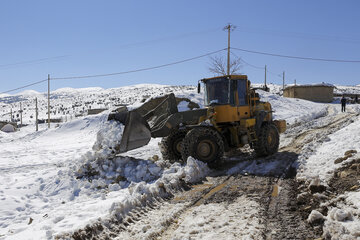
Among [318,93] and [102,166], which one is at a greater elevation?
[318,93]

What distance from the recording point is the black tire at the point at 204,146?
8180 millimetres

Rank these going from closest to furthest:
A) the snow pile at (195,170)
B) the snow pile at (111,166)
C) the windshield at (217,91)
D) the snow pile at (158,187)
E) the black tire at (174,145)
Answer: the snow pile at (158,187)
the snow pile at (195,170)
the snow pile at (111,166)
the windshield at (217,91)
the black tire at (174,145)

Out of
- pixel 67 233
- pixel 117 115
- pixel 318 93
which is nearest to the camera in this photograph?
pixel 67 233

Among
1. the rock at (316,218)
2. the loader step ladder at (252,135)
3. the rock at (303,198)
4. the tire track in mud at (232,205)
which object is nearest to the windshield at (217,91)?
the loader step ladder at (252,135)

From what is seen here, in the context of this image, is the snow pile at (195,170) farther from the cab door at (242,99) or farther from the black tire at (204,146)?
the cab door at (242,99)

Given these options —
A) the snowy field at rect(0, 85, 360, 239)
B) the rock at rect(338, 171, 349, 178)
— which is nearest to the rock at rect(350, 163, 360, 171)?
the rock at rect(338, 171, 349, 178)

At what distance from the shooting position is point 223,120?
9.10 m

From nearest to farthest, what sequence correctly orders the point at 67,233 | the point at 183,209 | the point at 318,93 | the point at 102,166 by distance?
1. the point at 67,233
2. the point at 183,209
3. the point at 102,166
4. the point at 318,93

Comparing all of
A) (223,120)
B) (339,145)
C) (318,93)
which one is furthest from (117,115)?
(318,93)

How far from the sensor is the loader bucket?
27.3 feet

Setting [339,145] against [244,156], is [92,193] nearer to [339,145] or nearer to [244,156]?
[244,156]

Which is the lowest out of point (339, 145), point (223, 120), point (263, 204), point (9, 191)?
point (9, 191)

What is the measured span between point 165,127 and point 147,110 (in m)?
1.24

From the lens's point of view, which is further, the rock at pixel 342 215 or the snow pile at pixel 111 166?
the snow pile at pixel 111 166
